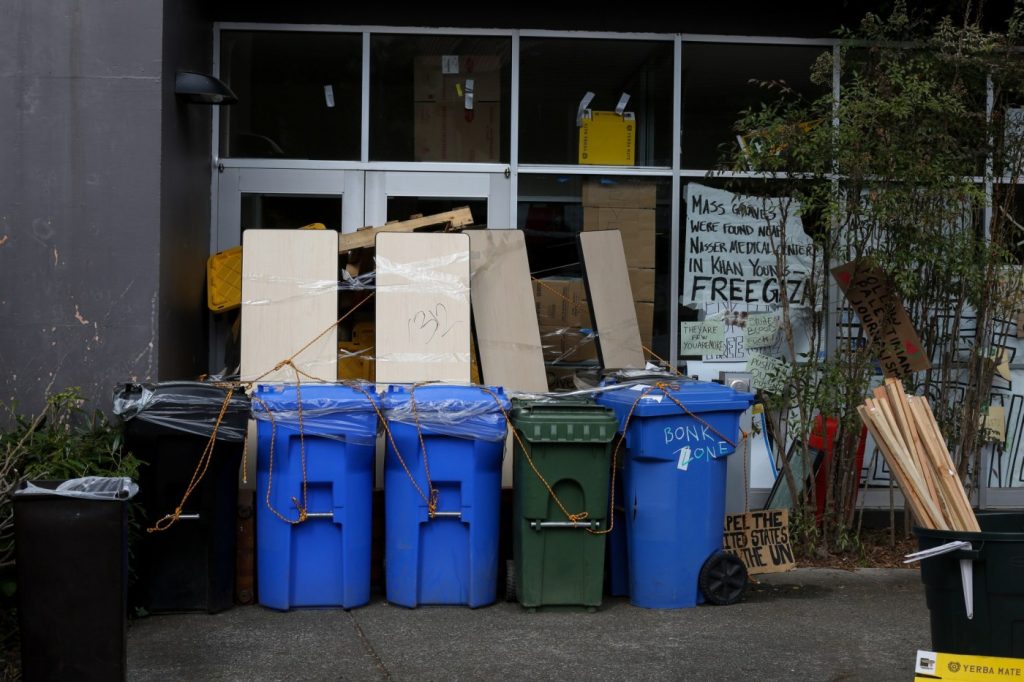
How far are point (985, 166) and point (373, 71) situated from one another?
4.52m

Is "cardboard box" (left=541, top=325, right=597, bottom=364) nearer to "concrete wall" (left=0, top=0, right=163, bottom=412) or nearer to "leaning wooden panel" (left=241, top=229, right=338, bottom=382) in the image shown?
"leaning wooden panel" (left=241, top=229, right=338, bottom=382)

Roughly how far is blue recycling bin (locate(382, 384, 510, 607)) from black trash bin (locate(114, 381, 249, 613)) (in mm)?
873

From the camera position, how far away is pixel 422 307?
7.47 m

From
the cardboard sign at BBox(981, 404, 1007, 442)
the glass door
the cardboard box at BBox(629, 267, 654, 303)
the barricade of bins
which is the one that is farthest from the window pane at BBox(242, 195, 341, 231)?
the cardboard sign at BBox(981, 404, 1007, 442)

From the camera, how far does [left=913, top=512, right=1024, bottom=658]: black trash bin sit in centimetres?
361

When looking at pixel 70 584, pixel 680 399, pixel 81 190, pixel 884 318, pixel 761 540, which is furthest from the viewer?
pixel 884 318

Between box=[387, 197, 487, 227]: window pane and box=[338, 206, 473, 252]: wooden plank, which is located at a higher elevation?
box=[387, 197, 487, 227]: window pane

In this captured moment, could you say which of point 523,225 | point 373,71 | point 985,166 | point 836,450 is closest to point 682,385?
point 836,450

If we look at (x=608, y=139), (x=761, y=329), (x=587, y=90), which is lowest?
(x=761, y=329)

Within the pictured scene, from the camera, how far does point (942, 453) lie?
13.0 ft

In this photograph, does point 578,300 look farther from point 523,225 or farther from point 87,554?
point 87,554

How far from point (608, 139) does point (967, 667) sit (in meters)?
5.92

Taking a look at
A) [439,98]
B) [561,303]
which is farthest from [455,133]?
[561,303]

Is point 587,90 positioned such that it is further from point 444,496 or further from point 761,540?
point 444,496
